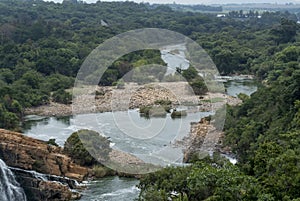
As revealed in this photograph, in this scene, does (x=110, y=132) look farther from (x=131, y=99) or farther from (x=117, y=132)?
(x=131, y=99)

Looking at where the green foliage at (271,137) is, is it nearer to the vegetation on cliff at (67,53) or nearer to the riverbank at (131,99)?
the riverbank at (131,99)

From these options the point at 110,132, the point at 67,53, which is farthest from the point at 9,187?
the point at 67,53

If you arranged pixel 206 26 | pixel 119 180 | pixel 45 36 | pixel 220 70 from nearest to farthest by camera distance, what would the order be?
pixel 119 180
pixel 220 70
pixel 45 36
pixel 206 26

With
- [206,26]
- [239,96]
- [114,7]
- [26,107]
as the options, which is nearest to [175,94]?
[239,96]

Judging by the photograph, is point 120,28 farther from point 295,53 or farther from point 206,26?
point 295,53

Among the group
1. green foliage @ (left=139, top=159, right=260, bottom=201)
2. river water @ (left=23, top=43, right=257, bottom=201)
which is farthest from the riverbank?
green foliage @ (left=139, top=159, right=260, bottom=201)
